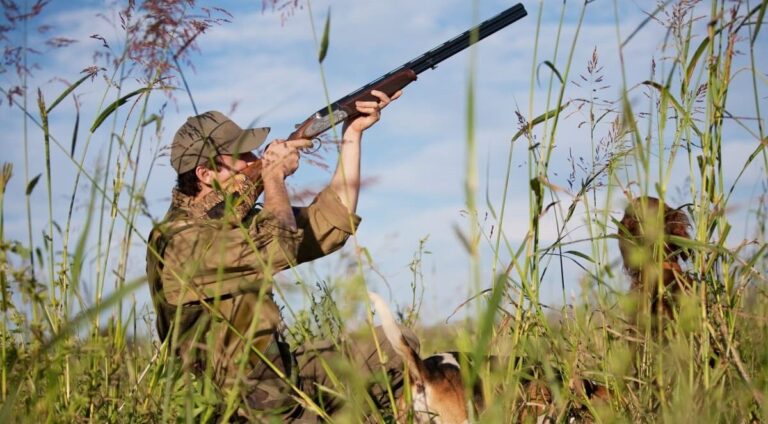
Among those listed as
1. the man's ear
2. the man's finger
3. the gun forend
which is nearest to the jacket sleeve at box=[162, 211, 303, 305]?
the man's ear

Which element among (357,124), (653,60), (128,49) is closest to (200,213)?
(357,124)

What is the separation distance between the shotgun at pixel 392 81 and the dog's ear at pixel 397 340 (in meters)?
1.09

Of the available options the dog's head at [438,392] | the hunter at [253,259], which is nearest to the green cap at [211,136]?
the hunter at [253,259]

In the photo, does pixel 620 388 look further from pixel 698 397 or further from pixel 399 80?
pixel 399 80

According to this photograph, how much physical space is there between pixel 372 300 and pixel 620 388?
855 millimetres

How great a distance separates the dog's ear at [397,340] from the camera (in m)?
2.03

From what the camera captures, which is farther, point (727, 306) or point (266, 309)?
point (266, 309)

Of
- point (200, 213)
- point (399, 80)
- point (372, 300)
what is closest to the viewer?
point (372, 300)

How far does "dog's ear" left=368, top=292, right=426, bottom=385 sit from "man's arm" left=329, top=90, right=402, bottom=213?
1088 mm

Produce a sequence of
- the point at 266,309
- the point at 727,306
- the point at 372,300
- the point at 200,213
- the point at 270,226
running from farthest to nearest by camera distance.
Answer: the point at 200,213, the point at 266,309, the point at 270,226, the point at 727,306, the point at 372,300

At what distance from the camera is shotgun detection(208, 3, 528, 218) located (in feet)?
12.8

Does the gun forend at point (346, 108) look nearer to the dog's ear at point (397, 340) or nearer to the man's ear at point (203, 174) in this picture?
the man's ear at point (203, 174)

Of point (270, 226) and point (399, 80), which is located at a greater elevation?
point (399, 80)

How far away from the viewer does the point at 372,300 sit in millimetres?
1929
